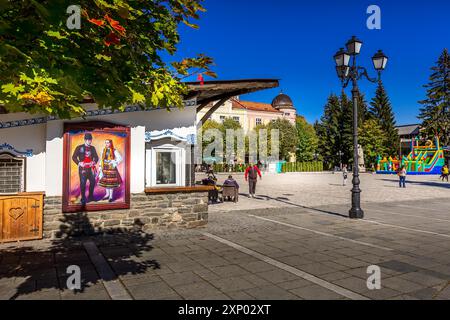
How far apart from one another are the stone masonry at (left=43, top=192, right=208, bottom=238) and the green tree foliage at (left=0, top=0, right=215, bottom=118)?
393cm

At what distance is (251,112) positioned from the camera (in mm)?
70312

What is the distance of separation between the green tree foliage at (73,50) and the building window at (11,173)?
12.2ft

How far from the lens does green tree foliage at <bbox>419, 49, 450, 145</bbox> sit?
51188 mm

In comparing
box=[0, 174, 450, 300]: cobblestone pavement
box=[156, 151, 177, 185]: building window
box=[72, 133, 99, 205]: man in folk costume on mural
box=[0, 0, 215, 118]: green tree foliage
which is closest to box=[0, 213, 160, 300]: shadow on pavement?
box=[0, 174, 450, 300]: cobblestone pavement

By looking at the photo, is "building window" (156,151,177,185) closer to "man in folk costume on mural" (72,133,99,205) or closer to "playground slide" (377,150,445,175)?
"man in folk costume on mural" (72,133,99,205)

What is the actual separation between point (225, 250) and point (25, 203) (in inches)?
178

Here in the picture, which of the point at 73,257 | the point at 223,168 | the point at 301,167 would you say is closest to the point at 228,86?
the point at 73,257

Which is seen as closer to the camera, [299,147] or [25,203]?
[25,203]

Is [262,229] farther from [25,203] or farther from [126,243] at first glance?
[25,203]

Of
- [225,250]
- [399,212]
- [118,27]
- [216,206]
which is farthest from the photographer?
[216,206]

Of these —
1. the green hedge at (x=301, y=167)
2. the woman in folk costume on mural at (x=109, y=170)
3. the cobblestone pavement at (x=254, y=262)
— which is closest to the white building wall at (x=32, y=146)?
the woman in folk costume on mural at (x=109, y=170)

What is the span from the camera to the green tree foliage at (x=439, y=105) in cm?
5119
